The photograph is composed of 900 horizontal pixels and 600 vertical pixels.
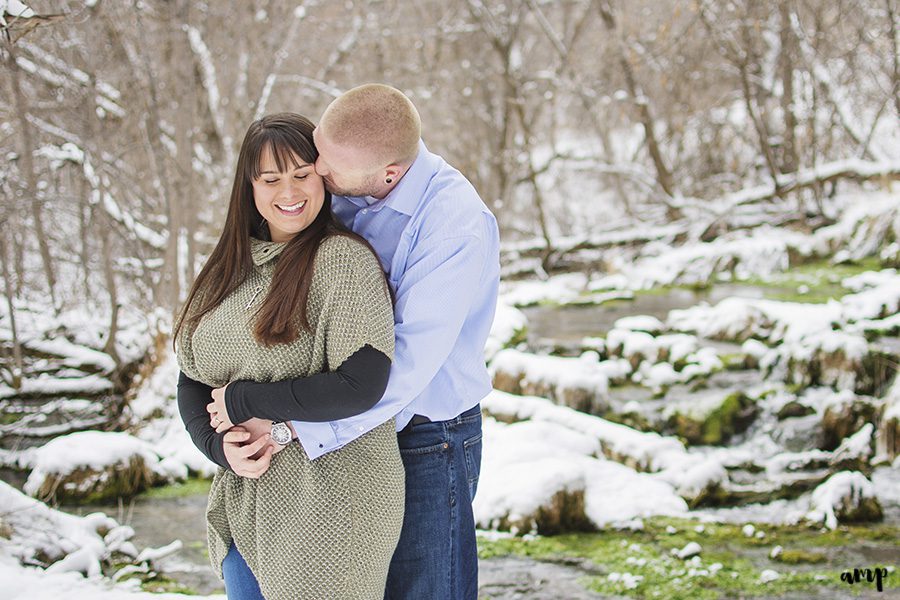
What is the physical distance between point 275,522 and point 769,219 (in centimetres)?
1360

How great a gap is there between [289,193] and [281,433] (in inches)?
21.5

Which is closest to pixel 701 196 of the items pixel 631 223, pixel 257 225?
pixel 631 223

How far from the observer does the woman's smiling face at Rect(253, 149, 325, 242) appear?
1.96m

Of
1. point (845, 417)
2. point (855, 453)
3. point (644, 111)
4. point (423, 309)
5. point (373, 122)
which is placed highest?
point (644, 111)

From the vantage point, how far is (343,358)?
70.6 inches

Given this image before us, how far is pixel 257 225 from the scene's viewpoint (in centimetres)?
208

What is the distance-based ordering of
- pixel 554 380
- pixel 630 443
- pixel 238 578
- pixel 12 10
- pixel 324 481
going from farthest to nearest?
pixel 554 380 → pixel 630 443 → pixel 12 10 → pixel 238 578 → pixel 324 481

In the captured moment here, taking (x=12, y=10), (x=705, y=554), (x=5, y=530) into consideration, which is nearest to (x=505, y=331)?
(x=705, y=554)

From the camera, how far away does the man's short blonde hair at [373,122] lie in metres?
1.87

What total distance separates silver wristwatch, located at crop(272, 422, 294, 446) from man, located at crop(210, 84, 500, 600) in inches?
1.1

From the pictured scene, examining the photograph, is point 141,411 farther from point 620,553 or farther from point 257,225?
point 257,225

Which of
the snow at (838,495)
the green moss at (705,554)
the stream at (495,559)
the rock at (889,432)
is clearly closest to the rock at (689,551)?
the green moss at (705,554)

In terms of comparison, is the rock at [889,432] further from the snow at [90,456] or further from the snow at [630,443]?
the snow at [90,456]

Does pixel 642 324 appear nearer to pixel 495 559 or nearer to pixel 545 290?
pixel 545 290
